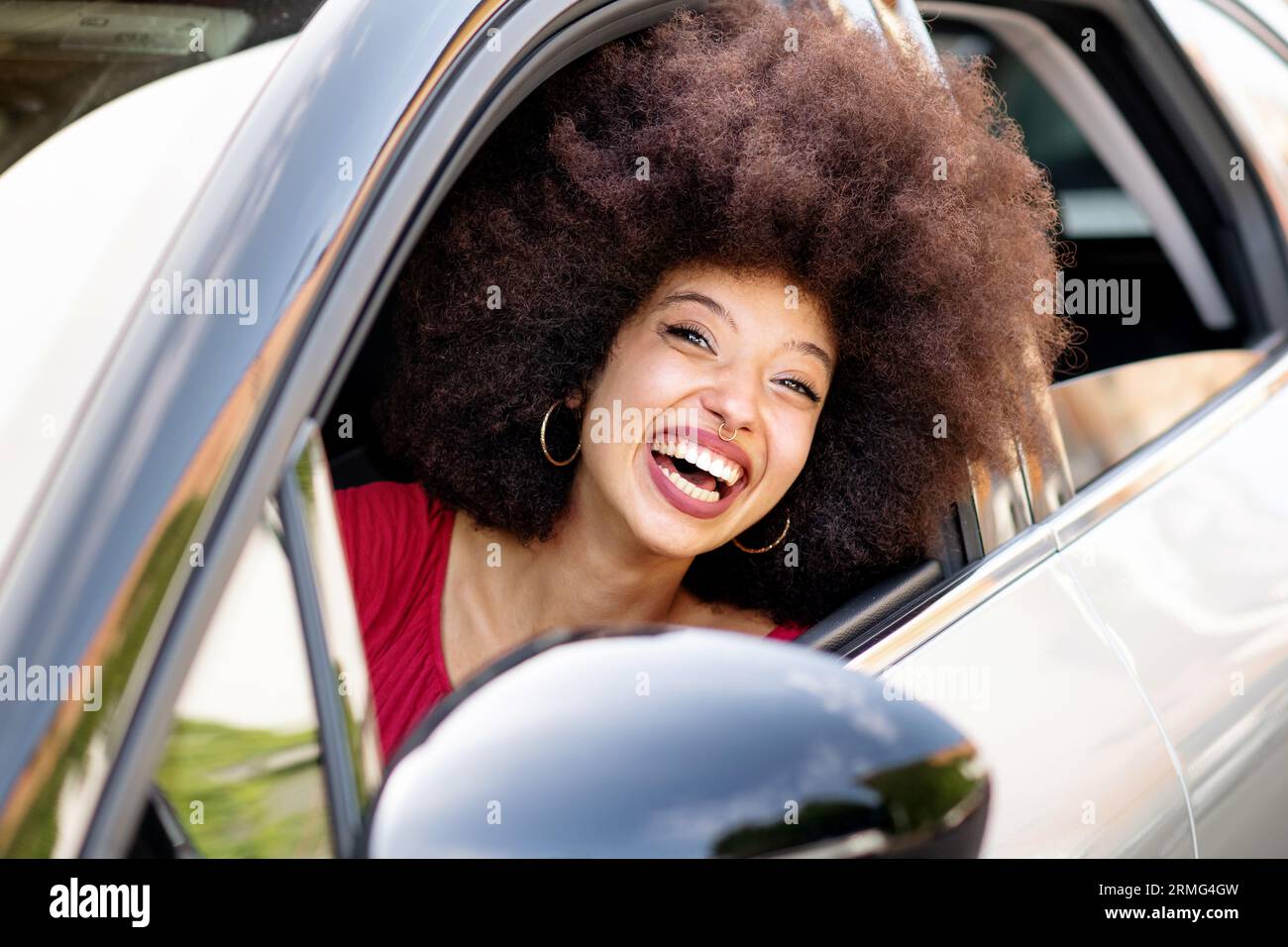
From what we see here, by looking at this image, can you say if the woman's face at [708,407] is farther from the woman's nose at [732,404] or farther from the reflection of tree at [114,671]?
the reflection of tree at [114,671]

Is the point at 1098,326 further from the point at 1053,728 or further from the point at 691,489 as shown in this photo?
the point at 1053,728

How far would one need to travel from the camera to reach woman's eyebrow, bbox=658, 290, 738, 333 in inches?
85.7

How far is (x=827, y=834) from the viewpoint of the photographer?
1119mm

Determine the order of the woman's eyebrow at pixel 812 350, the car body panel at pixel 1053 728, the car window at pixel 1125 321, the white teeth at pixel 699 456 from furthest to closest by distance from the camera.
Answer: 1. the car window at pixel 1125 321
2. the woman's eyebrow at pixel 812 350
3. the white teeth at pixel 699 456
4. the car body panel at pixel 1053 728

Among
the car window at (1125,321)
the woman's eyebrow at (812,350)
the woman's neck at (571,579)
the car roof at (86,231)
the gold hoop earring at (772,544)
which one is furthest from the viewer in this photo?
the car window at (1125,321)

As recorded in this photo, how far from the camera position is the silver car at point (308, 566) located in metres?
1.08

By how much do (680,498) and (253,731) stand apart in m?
1.04

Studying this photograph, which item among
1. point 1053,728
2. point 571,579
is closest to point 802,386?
point 571,579

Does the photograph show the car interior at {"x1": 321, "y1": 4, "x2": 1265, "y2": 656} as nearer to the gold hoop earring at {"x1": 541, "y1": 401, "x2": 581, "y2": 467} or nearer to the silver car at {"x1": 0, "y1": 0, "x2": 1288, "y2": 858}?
the silver car at {"x1": 0, "y1": 0, "x2": 1288, "y2": 858}

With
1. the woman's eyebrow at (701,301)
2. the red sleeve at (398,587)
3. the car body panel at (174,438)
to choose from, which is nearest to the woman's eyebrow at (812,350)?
the woman's eyebrow at (701,301)

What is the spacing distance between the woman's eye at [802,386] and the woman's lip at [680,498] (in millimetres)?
180
